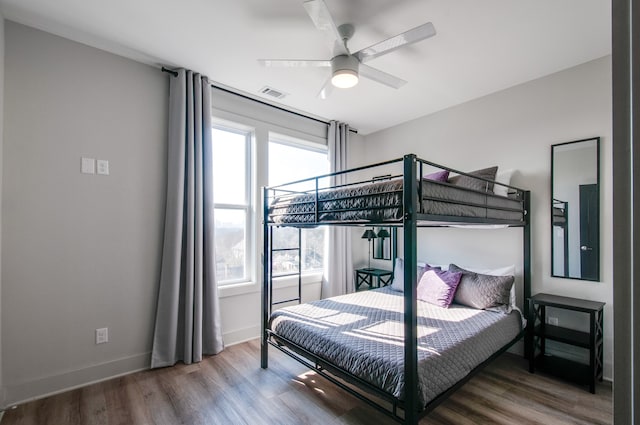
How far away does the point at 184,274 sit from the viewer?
9.00 ft

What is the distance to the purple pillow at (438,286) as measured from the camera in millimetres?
2805

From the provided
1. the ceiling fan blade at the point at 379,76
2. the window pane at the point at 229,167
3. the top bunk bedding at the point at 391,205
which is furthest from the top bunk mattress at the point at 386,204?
the window pane at the point at 229,167

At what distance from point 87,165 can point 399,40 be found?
98.5 inches

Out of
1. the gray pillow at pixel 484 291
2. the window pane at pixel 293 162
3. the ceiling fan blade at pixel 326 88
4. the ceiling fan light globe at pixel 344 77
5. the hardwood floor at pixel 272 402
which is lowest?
the hardwood floor at pixel 272 402

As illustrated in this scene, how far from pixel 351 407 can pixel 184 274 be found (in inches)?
70.4

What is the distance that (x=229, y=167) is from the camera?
3.34 meters

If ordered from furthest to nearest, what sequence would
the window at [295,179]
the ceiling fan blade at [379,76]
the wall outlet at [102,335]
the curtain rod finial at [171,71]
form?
the window at [295,179] < the curtain rod finial at [171,71] < the wall outlet at [102,335] < the ceiling fan blade at [379,76]

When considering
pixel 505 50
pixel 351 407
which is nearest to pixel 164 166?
pixel 351 407

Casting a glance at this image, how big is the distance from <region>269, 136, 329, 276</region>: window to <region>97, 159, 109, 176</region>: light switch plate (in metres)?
1.62

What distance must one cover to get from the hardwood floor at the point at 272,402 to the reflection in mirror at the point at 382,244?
1.94 meters

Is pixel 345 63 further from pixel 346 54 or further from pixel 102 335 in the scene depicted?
pixel 102 335

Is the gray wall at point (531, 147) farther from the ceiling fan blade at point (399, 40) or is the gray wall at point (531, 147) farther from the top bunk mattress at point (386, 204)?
the ceiling fan blade at point (399, 40)

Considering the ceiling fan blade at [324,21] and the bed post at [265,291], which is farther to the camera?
the bed post at [265,291]

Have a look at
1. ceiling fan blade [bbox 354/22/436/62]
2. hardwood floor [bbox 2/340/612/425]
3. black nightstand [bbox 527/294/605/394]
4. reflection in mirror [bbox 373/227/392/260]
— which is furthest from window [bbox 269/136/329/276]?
black nightstand [bbox 527/294/605/394]
